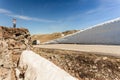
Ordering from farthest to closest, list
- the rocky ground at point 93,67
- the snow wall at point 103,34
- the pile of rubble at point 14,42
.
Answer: the snow wall at point 103,34, the pile of rubble at point 14,42, the rocky ground at point 93,67

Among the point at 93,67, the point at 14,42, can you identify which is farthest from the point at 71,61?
the point at 14,42

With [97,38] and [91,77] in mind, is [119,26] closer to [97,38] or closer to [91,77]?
[97,38]

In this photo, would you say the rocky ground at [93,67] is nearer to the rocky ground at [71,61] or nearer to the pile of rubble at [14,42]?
the rocky ground at [71,61]

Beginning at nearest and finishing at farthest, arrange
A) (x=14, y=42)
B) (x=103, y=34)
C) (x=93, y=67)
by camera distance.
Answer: (x=93, y=67) < (x=14, y=42) < (x=103, y=34)

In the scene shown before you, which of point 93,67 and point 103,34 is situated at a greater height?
point 103,34

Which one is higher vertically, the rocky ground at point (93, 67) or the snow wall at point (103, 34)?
the snow wall at point (103, 34)

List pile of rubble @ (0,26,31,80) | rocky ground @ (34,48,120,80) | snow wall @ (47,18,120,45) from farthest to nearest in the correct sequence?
1. snow wall @ (47,18,120,45)
2. pile of rubble @ (0,26,31,80)
3. rocky ground @ (34,48,120,80)

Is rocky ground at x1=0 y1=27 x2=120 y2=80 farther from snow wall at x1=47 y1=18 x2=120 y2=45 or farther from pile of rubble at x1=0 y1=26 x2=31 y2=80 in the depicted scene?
snow wall at x1=47 y1=18 x2=120 y2=45

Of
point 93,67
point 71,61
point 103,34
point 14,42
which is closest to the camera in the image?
point 93,67

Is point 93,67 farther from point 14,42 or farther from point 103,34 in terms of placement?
point 14,42

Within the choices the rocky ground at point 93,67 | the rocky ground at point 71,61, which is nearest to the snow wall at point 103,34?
the rocky ground at point 71,61

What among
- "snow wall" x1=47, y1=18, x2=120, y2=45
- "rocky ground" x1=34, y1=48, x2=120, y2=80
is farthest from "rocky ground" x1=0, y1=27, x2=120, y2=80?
"snow wall" x1=47, y1=18, x2=120, y2=45

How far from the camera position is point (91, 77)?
1844 mm

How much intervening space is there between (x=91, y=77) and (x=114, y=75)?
33cm
